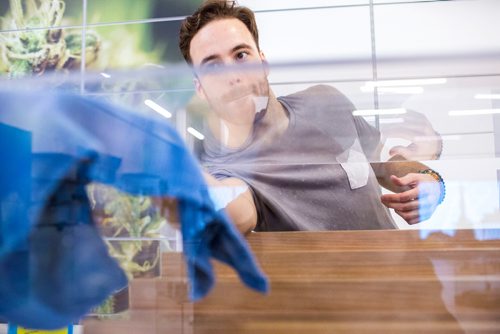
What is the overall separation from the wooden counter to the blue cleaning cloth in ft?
0.05

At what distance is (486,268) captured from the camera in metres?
0.39

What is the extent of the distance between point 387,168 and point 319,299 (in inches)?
4.9

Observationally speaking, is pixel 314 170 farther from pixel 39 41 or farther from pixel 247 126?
pixel 39 41

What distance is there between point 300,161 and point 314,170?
0.01 metres

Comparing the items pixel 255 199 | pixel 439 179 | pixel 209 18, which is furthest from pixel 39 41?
pixel 439 179

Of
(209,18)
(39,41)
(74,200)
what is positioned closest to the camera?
(74,200)

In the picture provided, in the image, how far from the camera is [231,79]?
17.4 inches

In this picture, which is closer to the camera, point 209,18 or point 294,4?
point 209,18

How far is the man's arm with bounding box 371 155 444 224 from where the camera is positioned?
1.37 feet

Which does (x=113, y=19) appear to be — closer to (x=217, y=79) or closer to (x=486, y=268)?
(x=217, y=79)

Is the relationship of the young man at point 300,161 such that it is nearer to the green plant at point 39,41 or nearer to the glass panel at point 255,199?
the glass panel at point 255,199

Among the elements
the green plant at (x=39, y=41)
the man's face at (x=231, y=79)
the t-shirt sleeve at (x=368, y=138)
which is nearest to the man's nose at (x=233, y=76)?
the man's face at (x=231, y=79)

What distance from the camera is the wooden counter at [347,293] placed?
389mm

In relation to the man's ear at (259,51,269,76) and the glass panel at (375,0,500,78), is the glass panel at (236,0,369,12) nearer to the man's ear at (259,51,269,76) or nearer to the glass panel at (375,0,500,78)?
the glass panel at (375,0,500,78)
